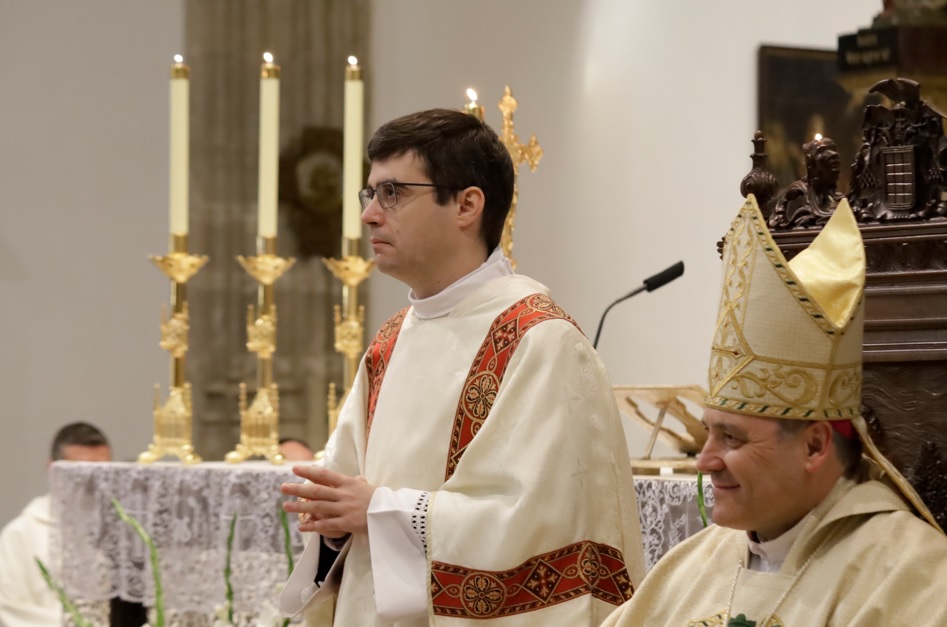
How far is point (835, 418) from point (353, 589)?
1273mm

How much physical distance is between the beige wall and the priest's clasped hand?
14.7ft

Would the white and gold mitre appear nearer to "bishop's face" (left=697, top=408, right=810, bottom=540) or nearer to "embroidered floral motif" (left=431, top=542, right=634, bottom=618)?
"bishop's face" (left=697, top=408, right=810, bottom=540)

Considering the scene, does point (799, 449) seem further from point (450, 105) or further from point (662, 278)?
point (450, 105)

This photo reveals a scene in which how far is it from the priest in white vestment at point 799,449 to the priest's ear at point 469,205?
90 cm

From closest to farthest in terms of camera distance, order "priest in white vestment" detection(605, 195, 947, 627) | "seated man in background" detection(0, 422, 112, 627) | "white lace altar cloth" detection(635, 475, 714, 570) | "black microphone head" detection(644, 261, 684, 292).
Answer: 1. "priest in white vestment" detection(605, 195, 947, 627)
2. "white lace altar cloth" detection(635, 475, 714, 570)
3. "black microphone head" detection(644, 261, 684, 292)
4. "seated man in background" detection(0, 422, 112, 627)

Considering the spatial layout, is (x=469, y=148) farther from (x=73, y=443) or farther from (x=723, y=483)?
(x=73, y=443)

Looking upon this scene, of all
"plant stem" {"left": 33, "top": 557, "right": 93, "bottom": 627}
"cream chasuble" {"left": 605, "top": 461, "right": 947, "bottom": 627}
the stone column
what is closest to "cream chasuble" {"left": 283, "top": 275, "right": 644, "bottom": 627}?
"cream chasuble" {"left": 605, "top": 461, "right": 947, "bottom": 627}

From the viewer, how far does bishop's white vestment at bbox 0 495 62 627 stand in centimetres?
648

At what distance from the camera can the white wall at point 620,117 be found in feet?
24.4

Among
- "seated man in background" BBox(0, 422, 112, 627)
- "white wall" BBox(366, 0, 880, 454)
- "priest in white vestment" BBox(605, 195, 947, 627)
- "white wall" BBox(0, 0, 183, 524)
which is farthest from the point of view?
"white wall" BBox(0, 0, 183, 524)

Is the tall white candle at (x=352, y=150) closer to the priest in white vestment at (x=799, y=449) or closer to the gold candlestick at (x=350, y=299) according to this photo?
the gold candlestick at (x=350, y=299)

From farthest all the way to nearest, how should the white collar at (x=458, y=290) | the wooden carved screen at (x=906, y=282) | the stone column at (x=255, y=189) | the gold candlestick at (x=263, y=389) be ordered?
the stone column at (x=255, y=189)
the gold candlestick at (x=263, y=389)
the white collar at (x=458, y=290)
the wooden carved screen at (x=906, y=282)

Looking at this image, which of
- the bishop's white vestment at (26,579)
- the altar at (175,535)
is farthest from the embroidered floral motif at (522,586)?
the bishop's white vestment at (26,579)

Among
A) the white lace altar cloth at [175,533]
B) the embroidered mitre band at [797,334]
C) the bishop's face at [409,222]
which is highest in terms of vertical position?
the bishop's face at [409,222]
